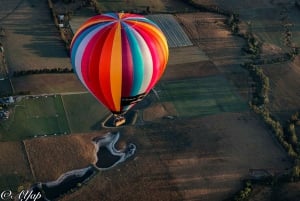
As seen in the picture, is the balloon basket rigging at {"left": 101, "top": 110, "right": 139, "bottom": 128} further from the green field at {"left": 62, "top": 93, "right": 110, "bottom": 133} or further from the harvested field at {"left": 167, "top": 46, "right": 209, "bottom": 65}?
the harvested field at {"left": 167, "top": 46, "right": 209, "bottom": 65}

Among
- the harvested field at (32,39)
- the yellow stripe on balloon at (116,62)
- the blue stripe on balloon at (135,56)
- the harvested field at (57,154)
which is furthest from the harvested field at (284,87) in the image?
the harvested field at (32,39)

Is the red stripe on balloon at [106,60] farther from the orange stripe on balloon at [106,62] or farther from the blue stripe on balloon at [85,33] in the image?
the blue stripe on balloon at [85,33]

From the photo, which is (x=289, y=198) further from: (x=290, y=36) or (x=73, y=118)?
(x=290, y=36)

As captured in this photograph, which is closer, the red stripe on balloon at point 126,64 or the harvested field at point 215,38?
the red stripe on balloon at point 126,64

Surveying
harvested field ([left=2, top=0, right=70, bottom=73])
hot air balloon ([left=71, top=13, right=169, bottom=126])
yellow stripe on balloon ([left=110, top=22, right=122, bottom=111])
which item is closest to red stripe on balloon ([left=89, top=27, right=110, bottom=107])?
hot air balloon ([left=71, top=13, right=169, bottom=126])

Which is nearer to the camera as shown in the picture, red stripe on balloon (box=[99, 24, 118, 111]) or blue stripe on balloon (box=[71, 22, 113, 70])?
red stripe on balloon (box=[99, 24, 118, 111])
